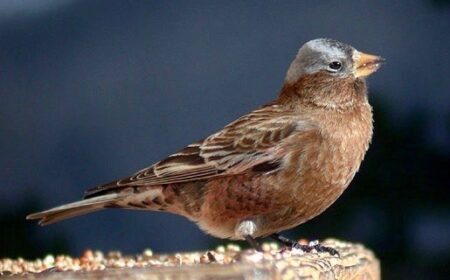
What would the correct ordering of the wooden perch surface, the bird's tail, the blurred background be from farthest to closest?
the blurred background
the bird's tail
the wooden perch surface

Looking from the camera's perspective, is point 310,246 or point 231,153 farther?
point 231,153

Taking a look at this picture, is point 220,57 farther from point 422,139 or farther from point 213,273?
point 213,273

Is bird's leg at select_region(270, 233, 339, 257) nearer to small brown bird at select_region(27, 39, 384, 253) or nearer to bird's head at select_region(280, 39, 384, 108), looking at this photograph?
small brown bird at select_region(27, 39, 384, 253)

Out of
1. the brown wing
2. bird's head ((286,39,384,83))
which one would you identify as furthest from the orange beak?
the brown wing

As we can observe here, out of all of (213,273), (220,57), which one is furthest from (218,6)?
(213,273)

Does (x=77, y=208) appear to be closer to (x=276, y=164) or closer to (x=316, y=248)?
(x=276, y=164)

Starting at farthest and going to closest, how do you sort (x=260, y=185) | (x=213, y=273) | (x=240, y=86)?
(x=240, y=86) < (x=260, y=185) < (x=213, y=273)

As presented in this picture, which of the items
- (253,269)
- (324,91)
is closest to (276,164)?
(324,91)

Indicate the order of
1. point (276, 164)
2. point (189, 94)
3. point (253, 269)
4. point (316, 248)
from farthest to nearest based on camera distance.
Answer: point (189, 94)
point (276, 164)
point (316, 248)
point (253, 269)
